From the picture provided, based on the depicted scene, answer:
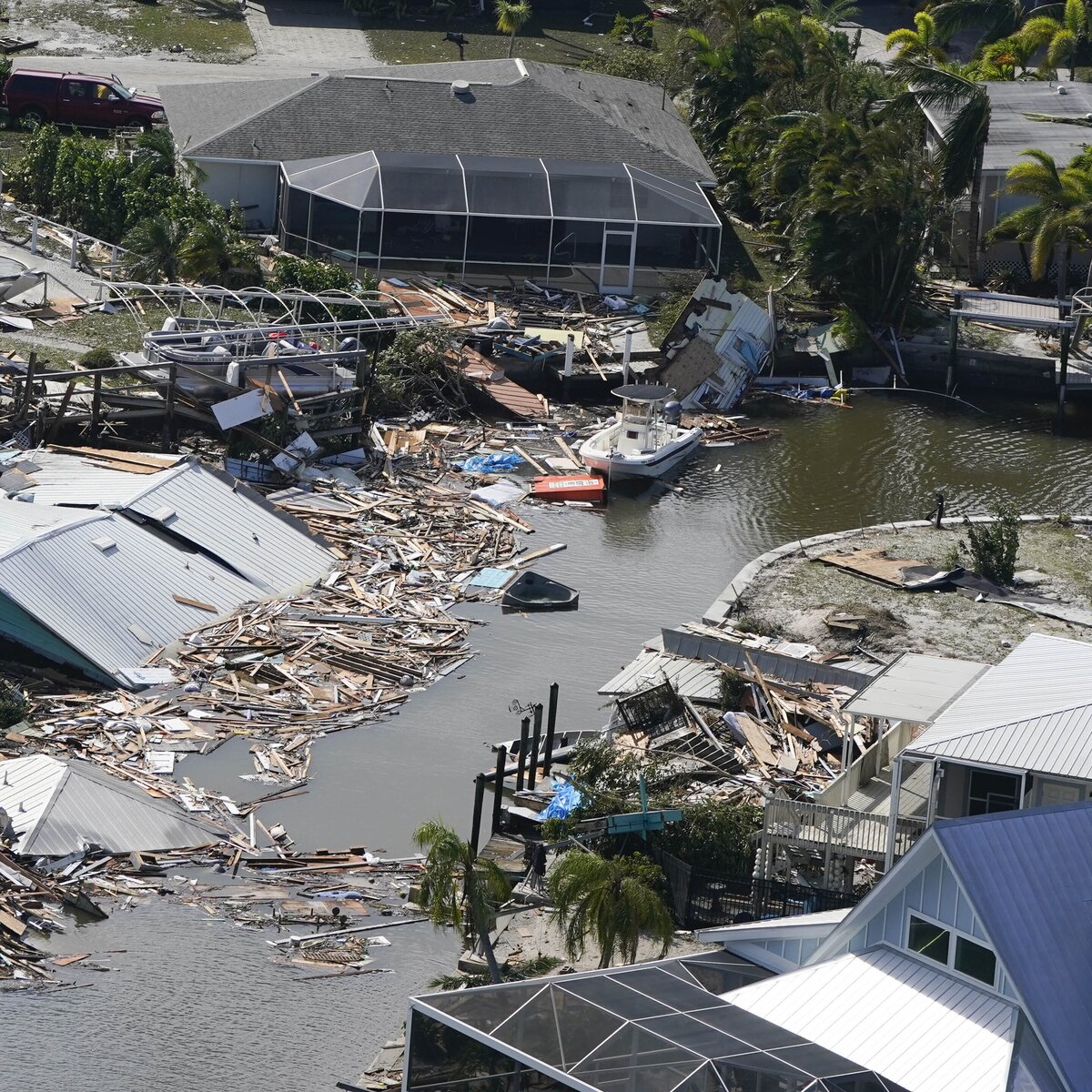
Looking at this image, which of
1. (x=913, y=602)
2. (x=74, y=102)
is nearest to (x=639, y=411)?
(x=913, y=602)

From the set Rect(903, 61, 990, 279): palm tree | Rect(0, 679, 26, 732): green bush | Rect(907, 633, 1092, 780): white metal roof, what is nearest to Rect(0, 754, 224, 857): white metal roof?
Rect(0, 679, 26, 732): green bush

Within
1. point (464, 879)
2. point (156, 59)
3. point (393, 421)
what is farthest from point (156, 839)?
point (156, 59)

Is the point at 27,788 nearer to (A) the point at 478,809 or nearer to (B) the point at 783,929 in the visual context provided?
(A) the point at 478,809

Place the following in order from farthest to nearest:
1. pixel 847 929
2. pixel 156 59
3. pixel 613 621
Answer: pixel 156 59, pixel 613 621, pixel 847 929

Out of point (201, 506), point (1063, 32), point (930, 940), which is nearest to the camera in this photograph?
point (930, 940)

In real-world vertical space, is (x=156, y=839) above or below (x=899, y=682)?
below

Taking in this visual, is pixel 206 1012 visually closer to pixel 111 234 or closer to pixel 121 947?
pixel 121 947

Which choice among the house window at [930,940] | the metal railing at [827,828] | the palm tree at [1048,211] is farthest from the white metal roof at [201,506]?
the palm tree at [1048,211]

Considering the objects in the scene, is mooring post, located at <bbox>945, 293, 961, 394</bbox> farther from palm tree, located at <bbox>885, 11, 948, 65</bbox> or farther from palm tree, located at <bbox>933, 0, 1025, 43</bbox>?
palm tree, located at <bbox>933, 0, 1025, 43</bbox>
